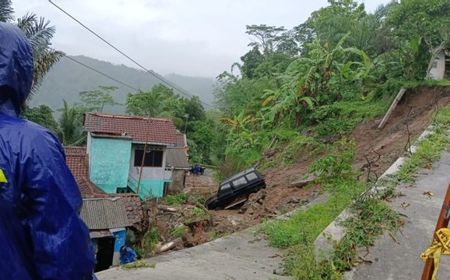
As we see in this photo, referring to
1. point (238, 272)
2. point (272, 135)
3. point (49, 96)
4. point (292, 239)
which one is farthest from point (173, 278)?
point (49, 96)

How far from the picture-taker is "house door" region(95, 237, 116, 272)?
11.1 meters

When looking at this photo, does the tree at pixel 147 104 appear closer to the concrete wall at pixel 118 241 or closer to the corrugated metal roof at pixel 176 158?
Result: the corrugated metal roof at pixel 176 158

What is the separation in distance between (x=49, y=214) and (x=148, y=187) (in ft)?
53.7

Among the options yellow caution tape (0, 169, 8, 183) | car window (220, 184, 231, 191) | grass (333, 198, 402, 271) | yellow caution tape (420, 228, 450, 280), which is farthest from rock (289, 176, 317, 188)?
yellow caution tape (0, 169, 8, 183)

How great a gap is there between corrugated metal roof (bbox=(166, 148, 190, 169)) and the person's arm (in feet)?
62.1

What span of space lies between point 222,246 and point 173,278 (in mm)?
1485

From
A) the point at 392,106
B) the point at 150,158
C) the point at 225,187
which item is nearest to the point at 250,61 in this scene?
the point at 150,158

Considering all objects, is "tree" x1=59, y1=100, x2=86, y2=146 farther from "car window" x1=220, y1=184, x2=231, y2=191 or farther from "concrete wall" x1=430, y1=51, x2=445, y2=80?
"concrete wall" x1=430, y1=51, x2=445, y2=80

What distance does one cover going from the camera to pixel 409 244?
14.0 ft

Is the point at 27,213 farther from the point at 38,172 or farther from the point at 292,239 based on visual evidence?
the point at 292,239

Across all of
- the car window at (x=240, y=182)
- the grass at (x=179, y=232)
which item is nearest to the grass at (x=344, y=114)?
the car window at (x=240, y=182)

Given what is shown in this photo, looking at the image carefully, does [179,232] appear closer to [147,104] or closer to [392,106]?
[392,106]

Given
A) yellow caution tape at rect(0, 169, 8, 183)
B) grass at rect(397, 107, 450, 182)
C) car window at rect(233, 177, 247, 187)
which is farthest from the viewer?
car window at rect(233, 177, 247, 187)

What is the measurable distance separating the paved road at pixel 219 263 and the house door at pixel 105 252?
6.32 metres
